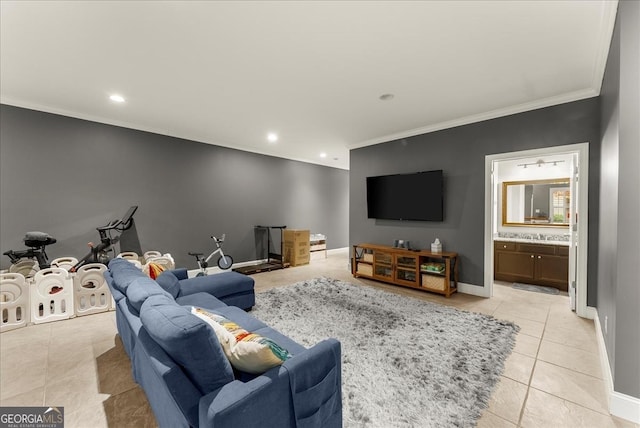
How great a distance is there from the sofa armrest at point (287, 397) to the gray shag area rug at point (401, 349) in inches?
17.3

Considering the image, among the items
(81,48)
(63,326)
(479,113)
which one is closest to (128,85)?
(81,48)

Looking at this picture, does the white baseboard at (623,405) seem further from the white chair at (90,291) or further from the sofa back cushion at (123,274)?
the white chair at (90,291)

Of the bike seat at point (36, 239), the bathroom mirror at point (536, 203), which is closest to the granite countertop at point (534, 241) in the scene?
the bathroom mirror at point (536, 203)

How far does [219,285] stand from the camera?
306 centimetres

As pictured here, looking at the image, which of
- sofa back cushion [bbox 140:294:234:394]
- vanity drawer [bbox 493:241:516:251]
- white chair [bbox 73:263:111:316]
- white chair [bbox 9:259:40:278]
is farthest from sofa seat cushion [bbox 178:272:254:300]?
vanity drawer [bbox 493:241:516:251]

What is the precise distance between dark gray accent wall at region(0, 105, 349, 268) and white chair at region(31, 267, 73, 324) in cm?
89

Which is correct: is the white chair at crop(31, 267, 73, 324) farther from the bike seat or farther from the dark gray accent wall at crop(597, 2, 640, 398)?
the dark gray accent wall at crop(597, 2, 640, 398)

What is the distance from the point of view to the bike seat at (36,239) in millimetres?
3318

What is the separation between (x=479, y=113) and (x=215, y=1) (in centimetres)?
369

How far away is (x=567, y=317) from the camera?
320 centimetres

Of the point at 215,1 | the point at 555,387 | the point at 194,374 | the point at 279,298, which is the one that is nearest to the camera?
the point at 194,374

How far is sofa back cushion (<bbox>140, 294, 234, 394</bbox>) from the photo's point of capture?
1.05 metres

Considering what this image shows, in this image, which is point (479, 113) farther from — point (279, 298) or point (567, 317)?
point (279, 298)

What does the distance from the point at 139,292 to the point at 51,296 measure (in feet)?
8.79
